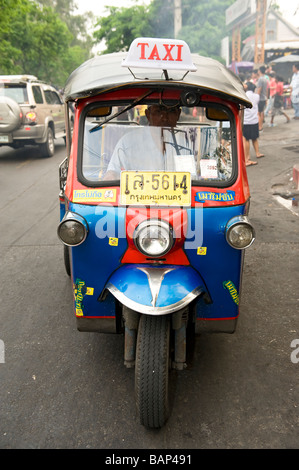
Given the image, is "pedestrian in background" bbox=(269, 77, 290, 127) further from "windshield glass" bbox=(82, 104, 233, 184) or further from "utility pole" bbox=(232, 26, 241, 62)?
"windshield glass" bbox=(82, 104, 233, 184)

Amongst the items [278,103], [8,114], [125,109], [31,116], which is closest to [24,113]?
[31,116]

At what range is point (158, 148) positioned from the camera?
301 cm

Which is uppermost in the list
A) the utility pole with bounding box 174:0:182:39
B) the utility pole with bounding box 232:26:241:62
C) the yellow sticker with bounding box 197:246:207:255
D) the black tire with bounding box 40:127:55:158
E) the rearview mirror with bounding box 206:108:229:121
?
the utility pole with bounding box 174:0:182:39

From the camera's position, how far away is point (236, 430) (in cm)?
262

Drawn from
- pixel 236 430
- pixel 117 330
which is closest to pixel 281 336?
pixel 236 430

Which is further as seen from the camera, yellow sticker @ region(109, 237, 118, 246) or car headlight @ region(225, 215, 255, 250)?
yellow sticker @ region(109, 237, 118, 246)

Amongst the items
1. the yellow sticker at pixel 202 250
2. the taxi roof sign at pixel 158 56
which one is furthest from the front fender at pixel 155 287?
the taxi roof sign at pixel 158 56

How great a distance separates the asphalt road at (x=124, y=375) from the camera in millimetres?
2590

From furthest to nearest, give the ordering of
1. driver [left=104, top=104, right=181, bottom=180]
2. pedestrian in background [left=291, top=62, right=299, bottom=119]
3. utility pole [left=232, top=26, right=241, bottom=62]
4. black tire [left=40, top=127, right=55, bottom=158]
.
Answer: utility pole [left=232, top=26, right=241, bottom=62] < pedestrian in background [left=291, top=62, right=299, bottom=119] < black tire [left=40, top=127, right=55, bottom=158] < driver [left=104, top=104, right=181, bottom=180]

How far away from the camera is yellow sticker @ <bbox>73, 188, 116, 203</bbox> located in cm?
282

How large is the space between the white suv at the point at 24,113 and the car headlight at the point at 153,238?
8.72 metres

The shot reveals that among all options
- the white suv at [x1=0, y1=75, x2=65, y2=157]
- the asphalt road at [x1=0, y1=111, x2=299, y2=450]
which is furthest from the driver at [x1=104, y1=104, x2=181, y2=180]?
the white suv at [x1=0, y1=75, x2=65, y2=157]

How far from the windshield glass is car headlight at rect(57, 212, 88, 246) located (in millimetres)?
389
